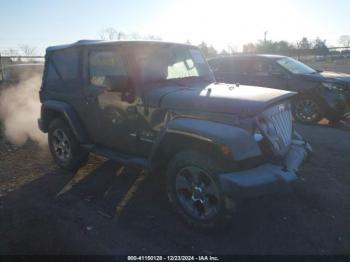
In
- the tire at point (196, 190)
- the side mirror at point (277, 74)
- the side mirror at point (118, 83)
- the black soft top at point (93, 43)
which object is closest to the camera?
the tire at point (196, 190)

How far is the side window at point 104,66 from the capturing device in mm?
4730

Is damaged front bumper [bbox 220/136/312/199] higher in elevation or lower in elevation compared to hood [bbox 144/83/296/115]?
lower

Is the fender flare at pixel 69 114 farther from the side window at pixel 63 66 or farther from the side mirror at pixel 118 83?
the side mirror at pixel 118 83

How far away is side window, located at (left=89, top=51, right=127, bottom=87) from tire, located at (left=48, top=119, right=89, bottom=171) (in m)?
1.05

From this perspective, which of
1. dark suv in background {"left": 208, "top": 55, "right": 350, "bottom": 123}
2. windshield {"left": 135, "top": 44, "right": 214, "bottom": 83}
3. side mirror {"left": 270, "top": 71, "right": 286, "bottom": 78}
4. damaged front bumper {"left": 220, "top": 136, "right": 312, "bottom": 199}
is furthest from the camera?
side mirror {"left": 270, "top": 71, "right": 286, "bottom": 78}

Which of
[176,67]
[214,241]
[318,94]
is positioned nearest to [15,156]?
[176,67]

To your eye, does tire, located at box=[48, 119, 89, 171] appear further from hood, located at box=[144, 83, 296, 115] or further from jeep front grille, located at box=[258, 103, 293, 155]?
jeep front grille, located at box=[258, 103, 293, 155]

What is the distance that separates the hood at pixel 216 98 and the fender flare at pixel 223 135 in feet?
0.61

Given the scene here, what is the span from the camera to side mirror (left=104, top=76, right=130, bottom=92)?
14.2 ft

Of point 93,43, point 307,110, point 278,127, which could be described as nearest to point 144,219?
point 278,127

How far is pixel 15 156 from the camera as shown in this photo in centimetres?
671

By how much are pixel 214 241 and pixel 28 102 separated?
31.0 ft

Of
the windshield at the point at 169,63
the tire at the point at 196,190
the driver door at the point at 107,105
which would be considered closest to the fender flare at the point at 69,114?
the driver door at the point at 107,105

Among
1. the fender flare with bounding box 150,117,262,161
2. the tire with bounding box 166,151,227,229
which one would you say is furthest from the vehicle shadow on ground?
the fender flare with bounding box 150,117,262,161
